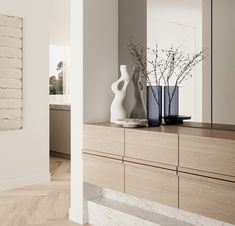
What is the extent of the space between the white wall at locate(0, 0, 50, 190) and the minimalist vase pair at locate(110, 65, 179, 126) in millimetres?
1431

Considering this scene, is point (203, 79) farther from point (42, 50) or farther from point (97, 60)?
point (42, 50)

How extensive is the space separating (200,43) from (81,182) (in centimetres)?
140

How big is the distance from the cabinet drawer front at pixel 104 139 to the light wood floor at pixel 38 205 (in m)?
0.69

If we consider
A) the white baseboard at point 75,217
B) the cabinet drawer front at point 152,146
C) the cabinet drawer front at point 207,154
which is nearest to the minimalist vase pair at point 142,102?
the cabinet drawer front at point 152,146

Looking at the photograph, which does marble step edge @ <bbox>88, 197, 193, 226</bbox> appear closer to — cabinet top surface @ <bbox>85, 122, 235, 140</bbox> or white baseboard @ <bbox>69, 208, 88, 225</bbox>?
white baseboard @ <bbox>69, 208, 88, 225</bbox>

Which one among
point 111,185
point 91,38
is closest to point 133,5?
point 91,38

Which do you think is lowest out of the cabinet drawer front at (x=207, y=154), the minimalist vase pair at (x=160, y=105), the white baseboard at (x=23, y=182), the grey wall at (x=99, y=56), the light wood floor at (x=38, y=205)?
the light wood floor at (x=38, y=205)

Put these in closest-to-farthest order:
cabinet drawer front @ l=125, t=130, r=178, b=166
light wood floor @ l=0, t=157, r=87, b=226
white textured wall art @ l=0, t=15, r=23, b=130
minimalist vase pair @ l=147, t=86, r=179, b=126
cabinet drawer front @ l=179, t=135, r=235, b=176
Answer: cabinet drawer front @ l=179, t=135, r=235, b=176 → cabinet drawer front @ l=125, t=130, r=178, b=166 → minimalist vase pair @ l=147, t=86, r=179, b=126 → light wood floor @ l=0, t=157, r=87, b=226 → white textured wall art @ l=0, t=15, r=23, b=130

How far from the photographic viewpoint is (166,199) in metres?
2.34

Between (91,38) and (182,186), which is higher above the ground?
(91,38)

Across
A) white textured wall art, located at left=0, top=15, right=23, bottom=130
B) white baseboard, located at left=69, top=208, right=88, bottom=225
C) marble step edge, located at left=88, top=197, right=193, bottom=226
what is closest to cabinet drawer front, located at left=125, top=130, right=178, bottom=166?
marble step edge, located at left=88, top=197, right=193, bottom=226

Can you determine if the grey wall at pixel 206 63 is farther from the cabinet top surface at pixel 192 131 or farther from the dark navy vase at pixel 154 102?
the dark navy vase at pixel 154 102

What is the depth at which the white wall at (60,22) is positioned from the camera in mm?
5617

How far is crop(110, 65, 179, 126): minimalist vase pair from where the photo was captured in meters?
2.73
